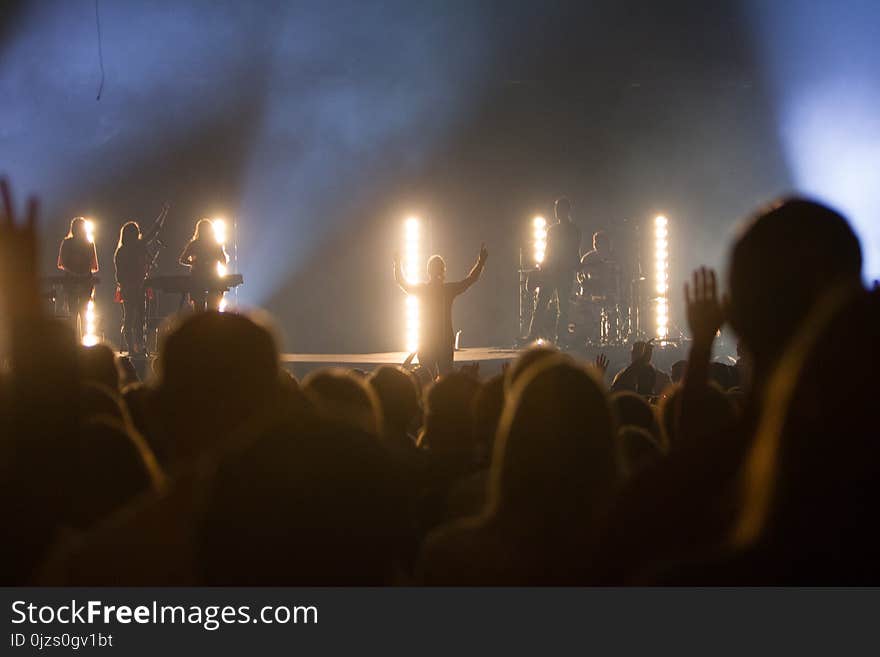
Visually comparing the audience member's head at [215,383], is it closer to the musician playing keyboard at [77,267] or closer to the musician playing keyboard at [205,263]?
the musician playing keyboard at [205,263]

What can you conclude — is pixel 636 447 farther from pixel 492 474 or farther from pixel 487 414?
pixel 492 474

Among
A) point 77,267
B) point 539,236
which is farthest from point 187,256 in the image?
point 539,236

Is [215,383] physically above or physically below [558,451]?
above

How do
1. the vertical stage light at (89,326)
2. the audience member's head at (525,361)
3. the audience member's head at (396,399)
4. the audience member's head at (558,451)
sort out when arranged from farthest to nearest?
the vertical stage light at (89,326), the audience member's head at (396,399), the audience member's head at (525,361), the audience member's head at (558,451)

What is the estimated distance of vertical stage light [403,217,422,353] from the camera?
1984 cm

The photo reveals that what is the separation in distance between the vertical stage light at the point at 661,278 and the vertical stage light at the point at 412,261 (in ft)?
15.1

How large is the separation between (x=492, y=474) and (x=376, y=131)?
17972 mm

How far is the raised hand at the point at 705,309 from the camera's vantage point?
122 inches

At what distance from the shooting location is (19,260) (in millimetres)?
2512

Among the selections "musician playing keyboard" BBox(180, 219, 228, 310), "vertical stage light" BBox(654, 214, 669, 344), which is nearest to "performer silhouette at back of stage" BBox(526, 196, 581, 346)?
"vertical stage light" BBox(654, 214, 669, 344)

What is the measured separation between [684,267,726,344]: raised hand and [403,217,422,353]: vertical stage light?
16.5 m

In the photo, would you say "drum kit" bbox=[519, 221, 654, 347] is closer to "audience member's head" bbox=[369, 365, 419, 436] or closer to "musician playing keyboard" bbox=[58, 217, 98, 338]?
"musician playing keyboard" bbox=[58, 217, 98, 338]

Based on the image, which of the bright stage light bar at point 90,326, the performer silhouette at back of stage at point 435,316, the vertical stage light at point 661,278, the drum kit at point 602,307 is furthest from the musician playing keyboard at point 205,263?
the vertical stage light at point 661,278

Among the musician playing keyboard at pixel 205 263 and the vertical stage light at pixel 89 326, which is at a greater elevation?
the musician playing keyboard at pixel 205 263
